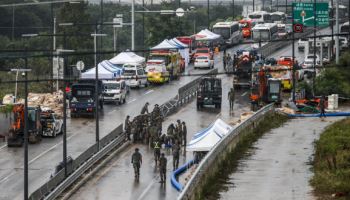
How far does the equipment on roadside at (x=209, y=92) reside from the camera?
69.7 meters

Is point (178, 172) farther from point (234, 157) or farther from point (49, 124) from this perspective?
point (49, 124)

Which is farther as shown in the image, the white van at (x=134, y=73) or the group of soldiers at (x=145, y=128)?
the white van at (x=134, y=73)

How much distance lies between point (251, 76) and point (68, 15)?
3281 centimetres

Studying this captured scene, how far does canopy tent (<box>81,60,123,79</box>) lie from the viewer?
73.6m

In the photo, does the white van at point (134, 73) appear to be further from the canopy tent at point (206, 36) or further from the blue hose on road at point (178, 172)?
the blue hose on road at point (178, 172)

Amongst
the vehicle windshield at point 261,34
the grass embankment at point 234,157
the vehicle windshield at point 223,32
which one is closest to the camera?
the grass embankment at point 234,157

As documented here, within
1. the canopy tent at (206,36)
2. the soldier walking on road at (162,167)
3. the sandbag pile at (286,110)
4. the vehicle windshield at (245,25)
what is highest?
the vehicle windshield at (245,25)

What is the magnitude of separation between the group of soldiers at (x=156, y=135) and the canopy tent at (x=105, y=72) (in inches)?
471

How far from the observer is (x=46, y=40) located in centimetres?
11256

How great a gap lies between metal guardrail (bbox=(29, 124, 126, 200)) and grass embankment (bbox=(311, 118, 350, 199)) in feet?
31.4

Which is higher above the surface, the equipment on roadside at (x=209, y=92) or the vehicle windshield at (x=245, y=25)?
the vehicle windshield at (x=245, y=25)

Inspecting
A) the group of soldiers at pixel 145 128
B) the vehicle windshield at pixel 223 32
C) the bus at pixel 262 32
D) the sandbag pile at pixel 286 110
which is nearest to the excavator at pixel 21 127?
the group of soldiers at pixel 145 128

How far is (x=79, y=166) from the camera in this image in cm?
4997

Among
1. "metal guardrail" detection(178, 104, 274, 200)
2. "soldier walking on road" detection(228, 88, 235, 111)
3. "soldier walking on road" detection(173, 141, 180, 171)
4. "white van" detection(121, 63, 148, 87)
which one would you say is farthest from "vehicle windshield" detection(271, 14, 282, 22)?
"soldier walking on road" detection(173, 141, 180, 171)
